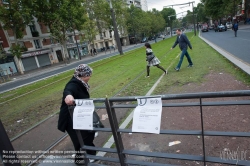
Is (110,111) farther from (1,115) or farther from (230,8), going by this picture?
(230,8)

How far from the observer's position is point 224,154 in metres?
2.86

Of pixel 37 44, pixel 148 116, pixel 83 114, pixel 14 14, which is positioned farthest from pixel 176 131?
pixel 37 44

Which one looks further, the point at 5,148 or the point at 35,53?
the point at 35,53

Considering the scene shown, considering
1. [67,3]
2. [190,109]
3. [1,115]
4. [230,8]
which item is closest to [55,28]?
[67,3]

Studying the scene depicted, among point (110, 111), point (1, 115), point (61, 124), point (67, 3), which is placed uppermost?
point (67, 3)

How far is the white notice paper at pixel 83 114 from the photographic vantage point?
8.22 feet

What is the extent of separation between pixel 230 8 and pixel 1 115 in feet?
181

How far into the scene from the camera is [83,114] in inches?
101

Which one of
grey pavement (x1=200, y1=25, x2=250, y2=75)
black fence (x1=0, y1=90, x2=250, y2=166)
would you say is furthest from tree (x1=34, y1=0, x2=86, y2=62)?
black fence (x1=0, y1=90, x2=250, y2=166)

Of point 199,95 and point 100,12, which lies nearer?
point 199,95

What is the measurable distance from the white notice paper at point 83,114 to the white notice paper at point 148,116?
67 cm

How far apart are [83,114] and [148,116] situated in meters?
0.96

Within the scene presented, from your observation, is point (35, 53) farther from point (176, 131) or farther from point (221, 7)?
point (221, 7)

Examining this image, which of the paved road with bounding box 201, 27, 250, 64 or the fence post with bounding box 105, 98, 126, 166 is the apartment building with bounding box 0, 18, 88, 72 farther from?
the fence post with bounding box 105, 98, 126, 166
